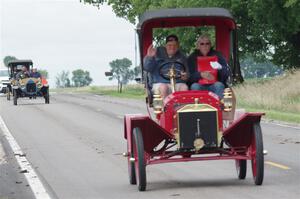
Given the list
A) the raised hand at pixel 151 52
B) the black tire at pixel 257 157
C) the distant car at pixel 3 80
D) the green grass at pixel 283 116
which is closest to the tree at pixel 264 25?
the green grass at pixel 283 116

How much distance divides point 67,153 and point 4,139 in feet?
15.0

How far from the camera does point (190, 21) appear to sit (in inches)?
556

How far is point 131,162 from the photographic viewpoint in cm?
1234

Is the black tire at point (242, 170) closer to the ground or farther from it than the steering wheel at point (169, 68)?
closer to the ground

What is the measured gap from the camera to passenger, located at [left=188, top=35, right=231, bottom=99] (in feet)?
42.2

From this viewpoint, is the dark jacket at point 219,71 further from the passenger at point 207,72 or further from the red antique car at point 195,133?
the red antique car at point 195,133

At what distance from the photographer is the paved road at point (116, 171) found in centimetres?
1151

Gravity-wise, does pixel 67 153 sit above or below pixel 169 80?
below

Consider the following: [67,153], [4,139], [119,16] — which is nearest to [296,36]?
[119,16]

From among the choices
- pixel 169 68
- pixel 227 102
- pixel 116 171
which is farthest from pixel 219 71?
pixel 116 171

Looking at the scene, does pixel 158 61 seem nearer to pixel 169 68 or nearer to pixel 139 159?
pixel 169 68

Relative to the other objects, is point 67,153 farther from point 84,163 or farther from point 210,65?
point 210,65

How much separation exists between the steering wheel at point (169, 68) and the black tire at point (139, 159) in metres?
1.41

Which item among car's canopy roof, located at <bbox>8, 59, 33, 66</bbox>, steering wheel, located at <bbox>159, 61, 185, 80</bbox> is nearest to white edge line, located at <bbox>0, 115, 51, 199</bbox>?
steering wheel, located at <bbox>159, 61, 185, 80</bbox>
